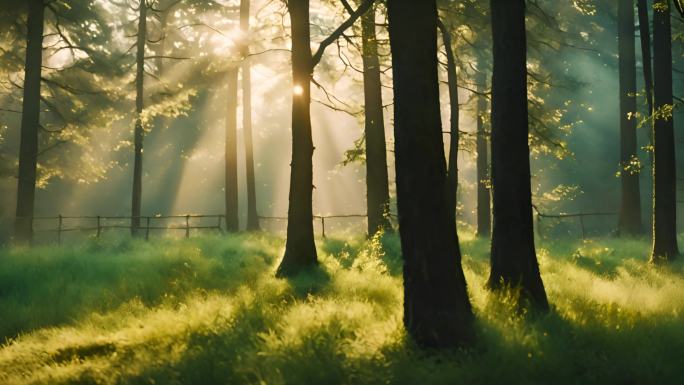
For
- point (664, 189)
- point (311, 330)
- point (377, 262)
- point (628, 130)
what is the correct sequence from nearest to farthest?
point (311, 330), point (377, 262), point (664, 189), point (628, 130)

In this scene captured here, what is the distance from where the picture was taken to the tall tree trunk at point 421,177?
6.00 m

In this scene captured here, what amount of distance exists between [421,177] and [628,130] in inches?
736

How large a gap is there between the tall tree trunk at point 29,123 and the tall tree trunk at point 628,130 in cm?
2022

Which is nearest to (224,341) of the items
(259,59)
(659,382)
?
(659,382)

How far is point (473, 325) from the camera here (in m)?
6.01

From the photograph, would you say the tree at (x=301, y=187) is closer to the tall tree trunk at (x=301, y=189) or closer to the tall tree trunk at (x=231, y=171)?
the tall tree trunk at (x=301, y=189)

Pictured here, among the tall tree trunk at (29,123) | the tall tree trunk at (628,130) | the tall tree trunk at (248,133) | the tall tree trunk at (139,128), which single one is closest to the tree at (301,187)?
the tall tree trunk at (248,133)

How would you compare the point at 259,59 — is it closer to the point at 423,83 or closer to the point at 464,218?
the point at 423,83

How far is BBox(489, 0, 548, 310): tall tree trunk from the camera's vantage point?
790cm

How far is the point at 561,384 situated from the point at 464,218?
171 feet

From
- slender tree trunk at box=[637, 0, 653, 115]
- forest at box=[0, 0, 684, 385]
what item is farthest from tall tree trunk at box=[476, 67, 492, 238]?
slender tree trunk at box=[637, 0, 653, 115]

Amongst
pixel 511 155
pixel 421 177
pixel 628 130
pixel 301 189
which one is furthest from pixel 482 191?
pixel 421 177

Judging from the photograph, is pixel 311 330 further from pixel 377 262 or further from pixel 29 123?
pixel 29 123

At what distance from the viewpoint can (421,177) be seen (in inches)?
239
